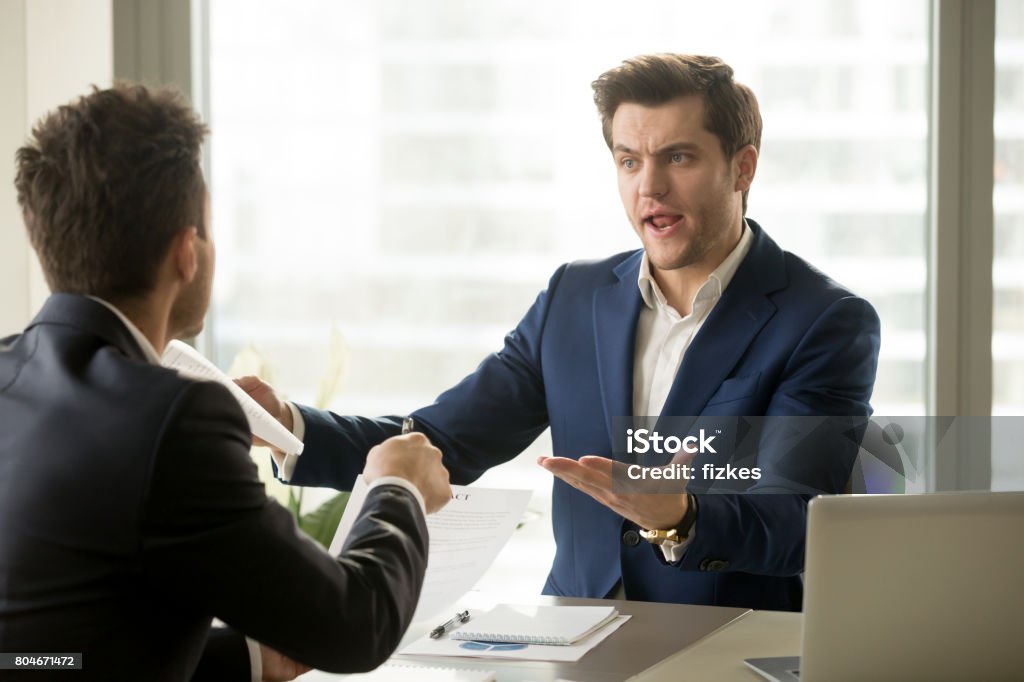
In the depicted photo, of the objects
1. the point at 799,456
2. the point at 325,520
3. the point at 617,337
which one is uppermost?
the point at 617,337

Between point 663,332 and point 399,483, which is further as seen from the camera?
point 663,332

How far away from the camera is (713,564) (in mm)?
2078

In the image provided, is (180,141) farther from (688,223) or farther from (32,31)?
(32,31)

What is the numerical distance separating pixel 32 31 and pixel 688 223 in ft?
6.49

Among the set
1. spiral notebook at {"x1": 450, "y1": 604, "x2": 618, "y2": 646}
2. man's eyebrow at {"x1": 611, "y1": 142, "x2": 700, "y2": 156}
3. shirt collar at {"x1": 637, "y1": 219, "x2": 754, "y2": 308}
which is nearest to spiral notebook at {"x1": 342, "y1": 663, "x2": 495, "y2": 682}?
spiral notebook at {"x1": 450, "y1": 604, "x2": 618, "y2": 646}

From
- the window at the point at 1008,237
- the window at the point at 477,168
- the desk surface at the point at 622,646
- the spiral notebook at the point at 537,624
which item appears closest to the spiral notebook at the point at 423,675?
the desk surface at the point at 622,646

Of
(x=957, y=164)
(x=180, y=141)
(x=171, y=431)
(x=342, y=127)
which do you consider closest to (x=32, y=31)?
(x=342, y=127)

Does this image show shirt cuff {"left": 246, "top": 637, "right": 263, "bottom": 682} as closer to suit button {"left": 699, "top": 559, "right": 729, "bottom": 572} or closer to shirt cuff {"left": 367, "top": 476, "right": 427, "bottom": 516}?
shirt cuff {"left": 367, "top": 476, "right": 427, "bottom": 516}

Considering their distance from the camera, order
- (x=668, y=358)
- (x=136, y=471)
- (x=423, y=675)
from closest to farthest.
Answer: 1. (x=136, y=471)
2. (x=423, y=675)
3. (x=668, y=358)

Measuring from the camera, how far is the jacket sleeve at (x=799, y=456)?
82.0 inches

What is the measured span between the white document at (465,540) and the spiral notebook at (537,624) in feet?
0.24

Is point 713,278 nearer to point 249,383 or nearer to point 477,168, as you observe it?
point 249,383

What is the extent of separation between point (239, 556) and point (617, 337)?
1.49 m

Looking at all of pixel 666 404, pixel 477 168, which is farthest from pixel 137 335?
pixel 477 168
